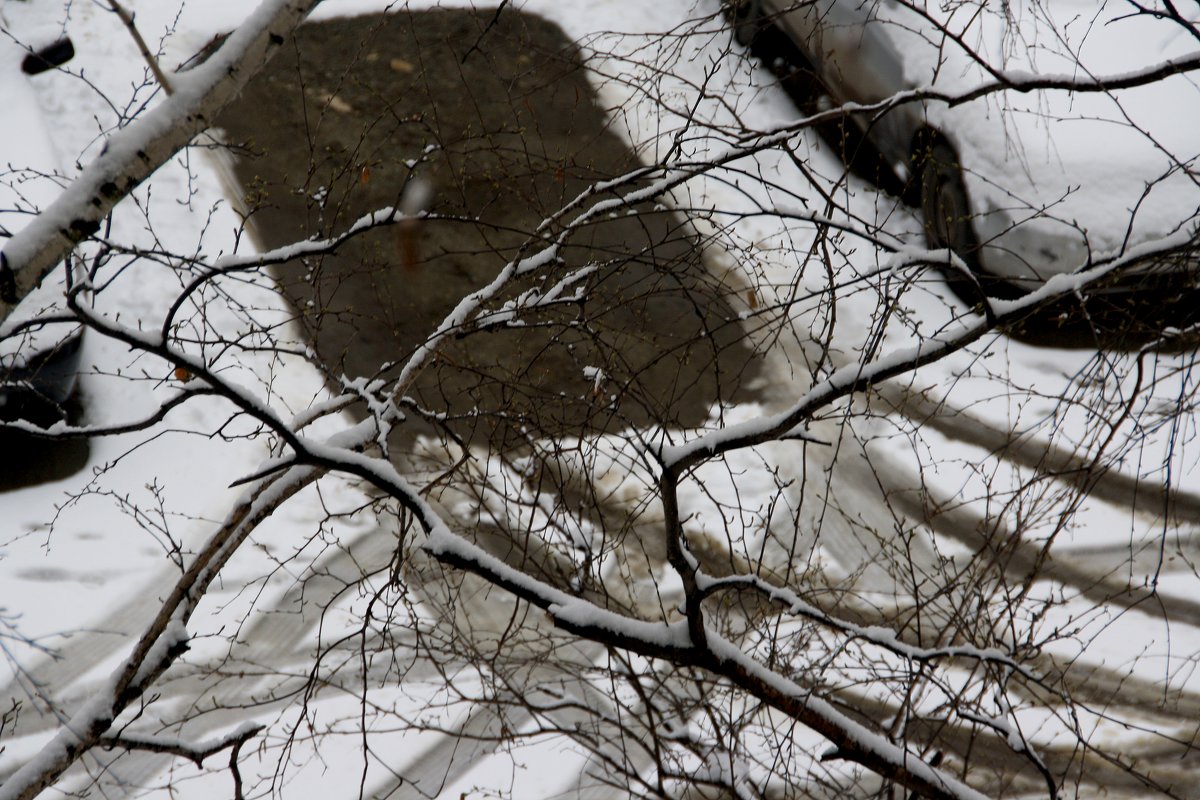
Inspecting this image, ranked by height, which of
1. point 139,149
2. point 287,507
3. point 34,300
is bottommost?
point 139,149

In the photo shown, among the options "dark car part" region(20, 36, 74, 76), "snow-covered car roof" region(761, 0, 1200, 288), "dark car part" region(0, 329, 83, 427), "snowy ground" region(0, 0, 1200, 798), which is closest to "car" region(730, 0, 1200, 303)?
"snow-covered car roof" region(761, 0, 1200, 288)

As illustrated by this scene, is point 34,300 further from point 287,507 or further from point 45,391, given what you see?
point 287,507

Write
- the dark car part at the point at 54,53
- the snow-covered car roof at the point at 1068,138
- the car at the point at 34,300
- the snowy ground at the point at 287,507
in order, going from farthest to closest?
the dark car part at the point at 54,53, the snow-covered car roof at the point at 1068,138, the car at the point at 34,300, the snowy ground at the point at 287,507

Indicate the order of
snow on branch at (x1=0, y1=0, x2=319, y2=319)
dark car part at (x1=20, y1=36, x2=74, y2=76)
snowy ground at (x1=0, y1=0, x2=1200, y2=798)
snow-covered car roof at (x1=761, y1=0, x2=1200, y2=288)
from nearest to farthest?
Answer: snow on branch at (x1=0, y1=0, x2=319, y2=319) < snowy ground at (x1=0, y1=0, x2=1200, y2=798) < snow-covered car roof at (x1=761, y1=0, x2=1200, y2=288) < dark car part at (x1=20, y1=36, x2=74, y2=76)

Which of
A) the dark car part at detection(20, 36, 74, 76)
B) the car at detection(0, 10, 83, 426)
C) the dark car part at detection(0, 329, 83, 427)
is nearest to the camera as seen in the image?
the car at detection(0, 10, 83, 426)

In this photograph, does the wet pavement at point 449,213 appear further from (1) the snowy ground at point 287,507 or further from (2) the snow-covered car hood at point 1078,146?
(2) the snow-covered car hood at point 1078,146

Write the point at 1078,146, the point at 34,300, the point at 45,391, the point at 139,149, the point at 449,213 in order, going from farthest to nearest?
the point at 1078,146, the point at 449,213, the point at 45,391, the point at 34,300, the point at 139,149

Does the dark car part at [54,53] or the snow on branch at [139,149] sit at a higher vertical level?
the dark car part at [54,53]

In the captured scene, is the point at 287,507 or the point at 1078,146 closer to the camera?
the point at 287,507

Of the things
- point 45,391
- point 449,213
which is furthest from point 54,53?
point 449,213

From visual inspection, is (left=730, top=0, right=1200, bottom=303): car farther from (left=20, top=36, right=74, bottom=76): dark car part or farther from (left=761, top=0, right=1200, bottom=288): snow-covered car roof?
(left=20, top=36, right=74, bottom=76): dark car part

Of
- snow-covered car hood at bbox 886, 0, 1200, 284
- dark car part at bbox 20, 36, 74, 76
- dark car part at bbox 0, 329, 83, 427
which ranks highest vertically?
dark car part at bbox 20, 36, 74, 76

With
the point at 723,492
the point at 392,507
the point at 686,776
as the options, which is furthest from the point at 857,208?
the point at 686,776

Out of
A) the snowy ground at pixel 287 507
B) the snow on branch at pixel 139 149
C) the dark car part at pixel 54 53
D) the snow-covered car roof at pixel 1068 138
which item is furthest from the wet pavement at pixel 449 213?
the snow on branch at pixel 139 149
